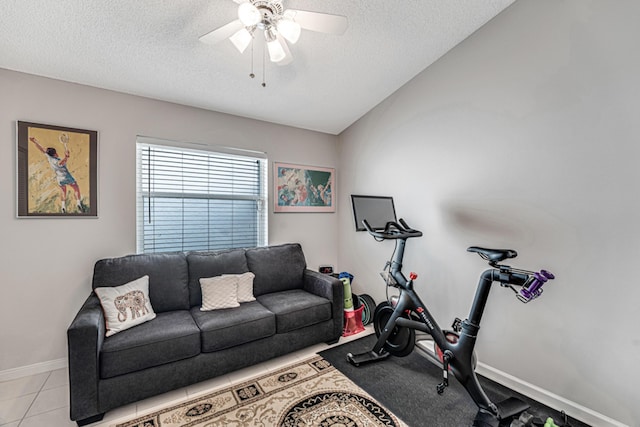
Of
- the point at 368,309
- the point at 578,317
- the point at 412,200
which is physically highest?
the point at 412,200

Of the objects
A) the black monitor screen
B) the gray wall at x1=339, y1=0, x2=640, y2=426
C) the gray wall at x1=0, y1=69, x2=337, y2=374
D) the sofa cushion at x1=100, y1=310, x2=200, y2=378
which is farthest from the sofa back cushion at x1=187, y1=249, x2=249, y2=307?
the gray wall at x1=339, y1=0, x2=640, y2=426

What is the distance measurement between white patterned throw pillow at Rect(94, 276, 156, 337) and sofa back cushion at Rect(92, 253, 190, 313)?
4.5 inches

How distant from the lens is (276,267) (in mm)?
3207

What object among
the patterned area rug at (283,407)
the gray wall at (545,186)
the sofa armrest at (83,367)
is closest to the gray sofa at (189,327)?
the sofa armrest at (83,367)

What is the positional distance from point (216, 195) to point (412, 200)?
2216mm

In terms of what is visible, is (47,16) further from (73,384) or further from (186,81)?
(73,384)

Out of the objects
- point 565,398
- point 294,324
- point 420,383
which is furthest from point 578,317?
point 294,324

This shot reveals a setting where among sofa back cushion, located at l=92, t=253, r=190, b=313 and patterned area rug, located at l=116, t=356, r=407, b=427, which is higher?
sofa back cushion, located at l=92, t=253, r=190, b=313

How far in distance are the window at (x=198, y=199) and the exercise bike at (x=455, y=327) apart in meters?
1.64

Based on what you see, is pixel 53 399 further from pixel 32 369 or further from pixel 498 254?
pixel 498 254

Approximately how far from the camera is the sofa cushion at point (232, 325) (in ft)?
7.29

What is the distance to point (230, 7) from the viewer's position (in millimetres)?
1968

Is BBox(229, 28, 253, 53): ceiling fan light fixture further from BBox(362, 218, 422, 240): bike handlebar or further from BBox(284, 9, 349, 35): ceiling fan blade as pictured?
BBox(362, 218, 422, 240): bike handlebar

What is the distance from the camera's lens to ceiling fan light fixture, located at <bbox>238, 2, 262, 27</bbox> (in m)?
1.57
